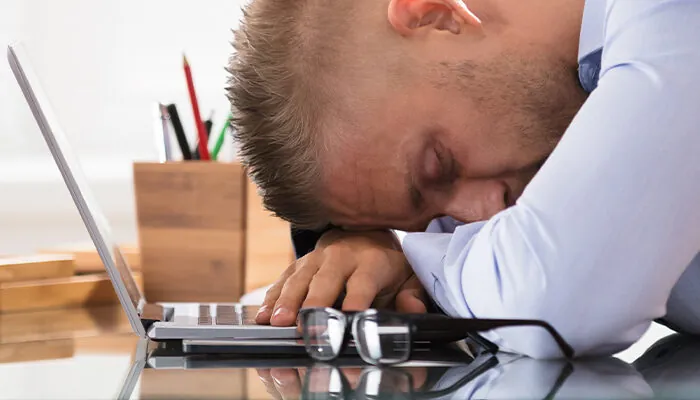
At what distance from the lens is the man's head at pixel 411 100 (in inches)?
37.0

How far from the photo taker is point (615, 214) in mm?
657

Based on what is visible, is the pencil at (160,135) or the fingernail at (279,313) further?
the pencil at (160,135)

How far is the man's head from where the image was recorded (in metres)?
0.94

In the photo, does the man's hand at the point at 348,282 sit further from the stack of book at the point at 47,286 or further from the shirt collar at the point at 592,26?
the stack of book at the point at 47,286

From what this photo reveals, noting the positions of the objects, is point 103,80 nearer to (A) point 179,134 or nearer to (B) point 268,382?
(A) point 179,134

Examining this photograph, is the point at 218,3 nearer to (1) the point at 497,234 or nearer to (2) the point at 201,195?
→ (2) the point at 201,195

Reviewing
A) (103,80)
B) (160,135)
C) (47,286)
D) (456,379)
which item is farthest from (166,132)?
(103,80)

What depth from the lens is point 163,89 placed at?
3.18 meters

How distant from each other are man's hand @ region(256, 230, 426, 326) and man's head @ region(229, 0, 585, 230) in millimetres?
50

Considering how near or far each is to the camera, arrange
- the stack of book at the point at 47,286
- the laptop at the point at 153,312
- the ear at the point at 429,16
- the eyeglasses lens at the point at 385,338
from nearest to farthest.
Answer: the eyeglasses lens at the point at 385,338
the laptop at the point at 153,312
the ear at the point at 429,16
the stack of book at the point at 47,286

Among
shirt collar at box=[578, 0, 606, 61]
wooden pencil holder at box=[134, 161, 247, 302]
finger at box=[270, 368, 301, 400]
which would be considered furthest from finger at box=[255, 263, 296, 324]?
wooden pencil holder at box=[134, 161, 247, 302]

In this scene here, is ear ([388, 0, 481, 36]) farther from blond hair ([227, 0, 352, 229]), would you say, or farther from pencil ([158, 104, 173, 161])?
pencil ([158, 104, 173, 161])

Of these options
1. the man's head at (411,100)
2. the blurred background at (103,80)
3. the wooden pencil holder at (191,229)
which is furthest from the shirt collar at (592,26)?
the blurred background at (103,80)

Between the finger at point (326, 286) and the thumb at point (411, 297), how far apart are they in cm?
6
